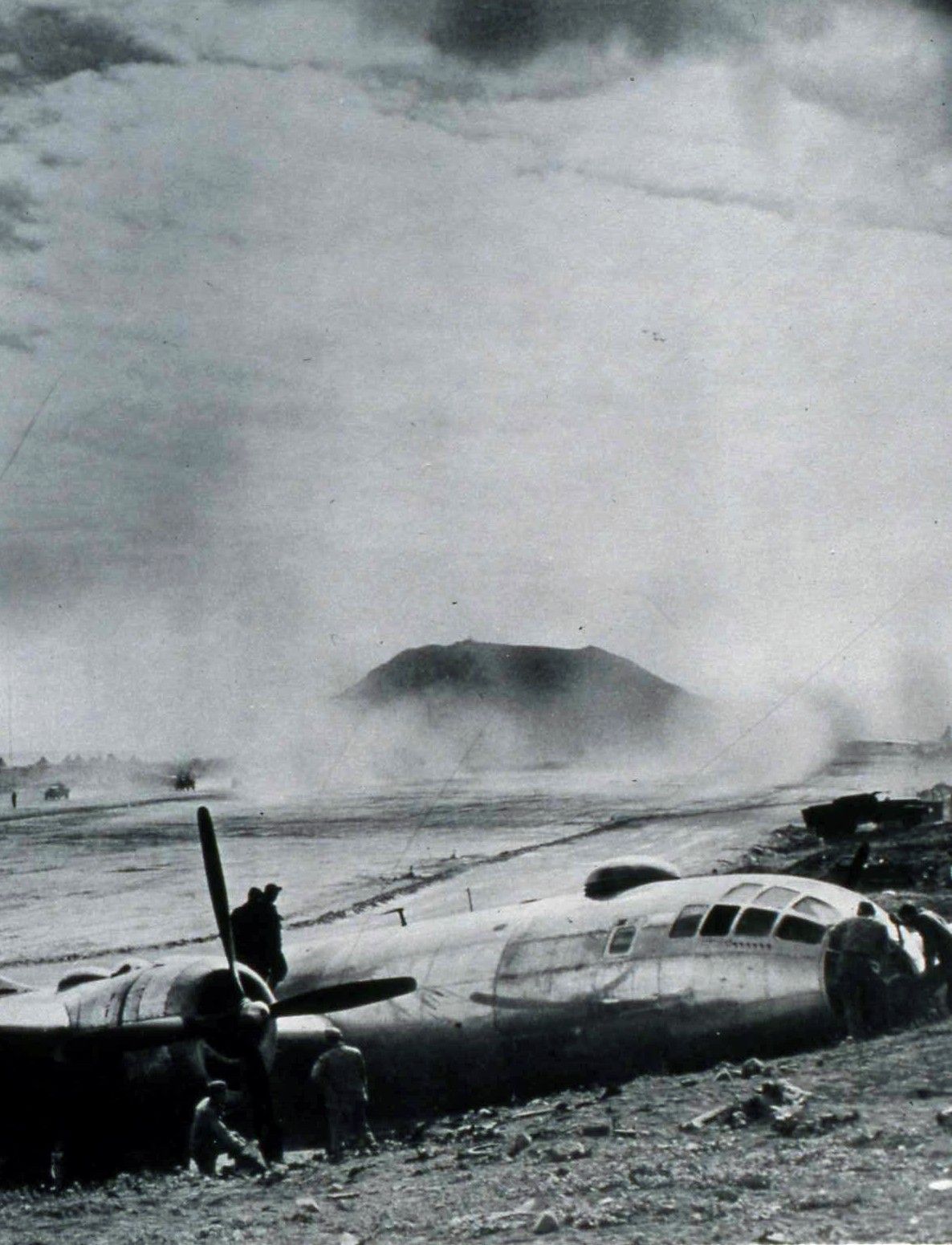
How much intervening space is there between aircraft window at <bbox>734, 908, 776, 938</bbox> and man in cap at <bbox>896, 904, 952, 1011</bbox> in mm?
2360

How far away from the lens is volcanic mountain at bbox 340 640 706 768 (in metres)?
72.2

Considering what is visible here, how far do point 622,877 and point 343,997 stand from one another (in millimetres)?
4988

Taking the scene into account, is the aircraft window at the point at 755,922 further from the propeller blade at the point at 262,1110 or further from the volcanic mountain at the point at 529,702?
the volcanic mountain at the point at 529,702

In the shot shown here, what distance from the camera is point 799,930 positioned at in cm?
1666

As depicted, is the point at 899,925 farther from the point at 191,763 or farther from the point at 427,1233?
the point at 191,763

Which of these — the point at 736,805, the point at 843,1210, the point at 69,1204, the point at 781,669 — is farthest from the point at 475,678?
the point at 843,1210

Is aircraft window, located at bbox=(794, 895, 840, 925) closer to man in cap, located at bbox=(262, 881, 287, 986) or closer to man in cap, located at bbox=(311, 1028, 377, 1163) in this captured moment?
man in cap, located at bbox=(311, 1028, 377, 1163)

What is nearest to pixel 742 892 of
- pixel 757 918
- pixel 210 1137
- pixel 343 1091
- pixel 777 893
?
pixel 777 893

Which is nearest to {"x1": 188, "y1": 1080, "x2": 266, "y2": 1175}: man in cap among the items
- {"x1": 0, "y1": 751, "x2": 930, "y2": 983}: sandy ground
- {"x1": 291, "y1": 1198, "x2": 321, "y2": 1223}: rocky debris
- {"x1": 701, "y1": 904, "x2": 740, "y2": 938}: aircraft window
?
{"x1": 291, "y1": 1198, "x2": 321, "y2": 1223}: rocky debris

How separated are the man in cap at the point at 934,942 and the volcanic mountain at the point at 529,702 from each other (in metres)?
50.2

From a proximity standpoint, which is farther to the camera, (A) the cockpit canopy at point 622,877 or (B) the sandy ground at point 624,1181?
(A) the cockpit canopy at point 622,877

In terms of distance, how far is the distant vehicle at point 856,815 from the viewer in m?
48.9

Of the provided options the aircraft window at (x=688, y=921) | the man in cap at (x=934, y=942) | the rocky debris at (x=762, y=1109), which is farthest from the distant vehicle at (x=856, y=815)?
the rocky debris at (x=762, y=1109)

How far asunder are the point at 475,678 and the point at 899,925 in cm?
6321
